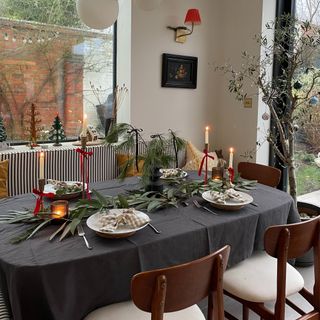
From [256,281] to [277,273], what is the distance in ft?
0.55

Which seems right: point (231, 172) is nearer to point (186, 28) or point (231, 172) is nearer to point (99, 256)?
point (99, 256)

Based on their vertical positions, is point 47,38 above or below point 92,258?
above

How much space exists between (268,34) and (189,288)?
3.32 m

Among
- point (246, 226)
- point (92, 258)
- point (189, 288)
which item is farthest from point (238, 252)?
point (92, 258)

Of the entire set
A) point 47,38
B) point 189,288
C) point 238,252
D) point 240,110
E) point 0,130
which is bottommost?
point 238,252

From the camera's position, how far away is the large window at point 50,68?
3350mm

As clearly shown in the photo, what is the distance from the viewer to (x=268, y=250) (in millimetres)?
1517

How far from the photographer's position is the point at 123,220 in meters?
1.56

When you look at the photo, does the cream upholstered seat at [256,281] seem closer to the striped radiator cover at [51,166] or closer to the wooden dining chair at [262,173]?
the wooden dining chair at [262,173]

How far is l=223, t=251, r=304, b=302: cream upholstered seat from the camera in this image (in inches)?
63.9

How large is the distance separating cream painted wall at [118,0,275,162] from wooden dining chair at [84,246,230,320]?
2.56 metres

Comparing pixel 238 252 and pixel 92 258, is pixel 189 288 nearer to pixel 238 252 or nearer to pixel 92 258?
pixel 92 258

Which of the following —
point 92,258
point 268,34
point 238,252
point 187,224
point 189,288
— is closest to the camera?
point 189,288

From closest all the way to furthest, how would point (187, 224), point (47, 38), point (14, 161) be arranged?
1. point (187, 224)
2. point (14, 161)
3. point (47, 38)
